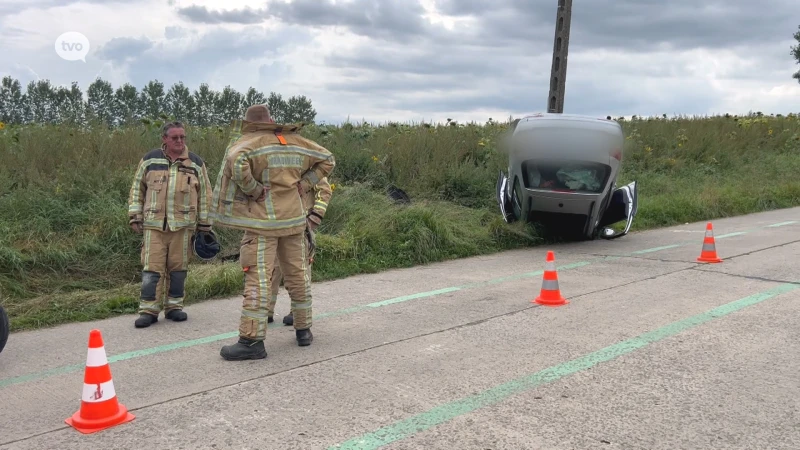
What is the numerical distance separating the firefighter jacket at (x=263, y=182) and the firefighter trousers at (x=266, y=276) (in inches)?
4.3

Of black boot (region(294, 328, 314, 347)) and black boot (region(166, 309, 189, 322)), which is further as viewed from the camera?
black boot (region(166, 309, 189, 322))

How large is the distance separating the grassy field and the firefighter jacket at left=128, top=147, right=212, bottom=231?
42.5 inches

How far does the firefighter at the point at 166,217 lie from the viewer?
6293 millimetres

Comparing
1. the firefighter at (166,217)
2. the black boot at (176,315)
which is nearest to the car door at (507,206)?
the firefighter at (166,217)

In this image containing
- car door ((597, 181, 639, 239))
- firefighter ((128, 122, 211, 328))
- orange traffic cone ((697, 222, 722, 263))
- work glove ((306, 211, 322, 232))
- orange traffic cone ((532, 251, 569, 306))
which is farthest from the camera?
car door ((597, 181, 639, 239))

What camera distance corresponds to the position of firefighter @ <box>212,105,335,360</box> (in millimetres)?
5168

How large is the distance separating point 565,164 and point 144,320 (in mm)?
6430

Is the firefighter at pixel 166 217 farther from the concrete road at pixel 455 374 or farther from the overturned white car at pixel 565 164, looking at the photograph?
the overturned white car at pixel 565 164

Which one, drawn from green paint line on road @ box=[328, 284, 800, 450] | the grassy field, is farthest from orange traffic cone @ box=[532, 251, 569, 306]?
the grassy field

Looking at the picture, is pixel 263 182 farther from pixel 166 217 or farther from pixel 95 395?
pixel 95 395

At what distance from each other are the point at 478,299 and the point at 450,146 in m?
8.12

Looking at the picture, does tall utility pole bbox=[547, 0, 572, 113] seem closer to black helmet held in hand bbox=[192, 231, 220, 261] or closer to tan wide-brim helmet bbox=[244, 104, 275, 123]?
black helmet held in hand bbox=[192, 231, 220, 261]

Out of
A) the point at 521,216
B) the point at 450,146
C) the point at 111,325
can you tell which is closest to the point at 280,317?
the point at 111,325

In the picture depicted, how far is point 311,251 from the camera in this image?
5922 mm
